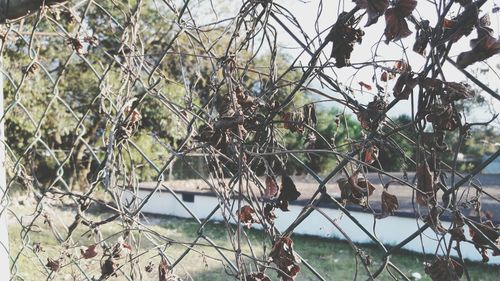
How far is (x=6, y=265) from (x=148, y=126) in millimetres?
6679

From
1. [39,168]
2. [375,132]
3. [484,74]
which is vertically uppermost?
[484,74]

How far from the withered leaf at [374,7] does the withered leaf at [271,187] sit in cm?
28

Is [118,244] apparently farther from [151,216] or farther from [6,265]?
[151,216]

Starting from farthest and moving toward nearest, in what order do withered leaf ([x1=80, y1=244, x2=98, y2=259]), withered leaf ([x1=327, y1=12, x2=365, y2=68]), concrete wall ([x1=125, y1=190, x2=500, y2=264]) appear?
1. concrete wall ([x1=125, y1=190, x2=500, y2=264])
2. withered leaf ([x1=80, y1=244, x2=98, y2=259])
3. withered leaf ([x1=327, y1=12, x2=365, y2=68])

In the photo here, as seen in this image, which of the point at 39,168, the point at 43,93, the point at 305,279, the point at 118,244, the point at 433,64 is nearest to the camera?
the point at 433,64

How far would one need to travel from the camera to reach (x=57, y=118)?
26.3ft

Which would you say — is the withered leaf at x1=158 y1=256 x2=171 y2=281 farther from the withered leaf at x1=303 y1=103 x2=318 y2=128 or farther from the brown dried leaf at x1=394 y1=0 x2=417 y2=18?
the brown dried leaf at x1=394 y1=0 x2=417 y2=18

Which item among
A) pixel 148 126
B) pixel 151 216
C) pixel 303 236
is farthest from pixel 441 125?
pixel 151 216

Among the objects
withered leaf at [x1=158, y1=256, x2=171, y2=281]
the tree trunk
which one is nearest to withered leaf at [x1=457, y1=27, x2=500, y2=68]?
withered leaf at [x1=158, y1=256, x2=171, y2=281]

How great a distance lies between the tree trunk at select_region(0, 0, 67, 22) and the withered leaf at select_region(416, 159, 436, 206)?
0.82 meters

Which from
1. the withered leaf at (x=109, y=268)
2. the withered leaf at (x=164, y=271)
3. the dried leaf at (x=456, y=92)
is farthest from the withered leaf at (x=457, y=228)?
the withered leaf at (x=109, y=268)

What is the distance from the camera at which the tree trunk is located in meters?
1.07

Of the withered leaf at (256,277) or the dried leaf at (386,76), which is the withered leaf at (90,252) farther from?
the dried leaf at (386,76)

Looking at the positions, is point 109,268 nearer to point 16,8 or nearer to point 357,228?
point 16,8
